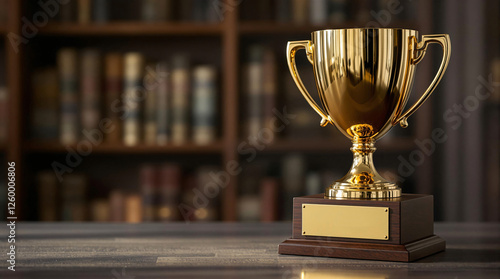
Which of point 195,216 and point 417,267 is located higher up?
point 417,267

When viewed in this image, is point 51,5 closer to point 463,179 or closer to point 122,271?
point 463,179

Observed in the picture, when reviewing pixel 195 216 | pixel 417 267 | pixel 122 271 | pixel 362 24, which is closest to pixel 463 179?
pixel 362 24

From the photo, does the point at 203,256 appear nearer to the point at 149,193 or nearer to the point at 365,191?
the point at 365,191

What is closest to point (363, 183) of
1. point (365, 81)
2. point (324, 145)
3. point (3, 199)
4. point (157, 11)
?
point (365, 81)

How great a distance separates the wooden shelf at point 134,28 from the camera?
7.50ft

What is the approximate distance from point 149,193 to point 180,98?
0.36 meters

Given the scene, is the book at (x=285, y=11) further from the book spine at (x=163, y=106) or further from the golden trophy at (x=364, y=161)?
the golden trophy at (x=364, y=161)

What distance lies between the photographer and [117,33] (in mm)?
2328

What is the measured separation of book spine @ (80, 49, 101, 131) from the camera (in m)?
2.30

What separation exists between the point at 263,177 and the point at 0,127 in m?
0.95

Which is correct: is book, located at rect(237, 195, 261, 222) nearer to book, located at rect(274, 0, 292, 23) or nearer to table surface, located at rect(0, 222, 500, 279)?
book, located at rect(274, 0, 292, 23)

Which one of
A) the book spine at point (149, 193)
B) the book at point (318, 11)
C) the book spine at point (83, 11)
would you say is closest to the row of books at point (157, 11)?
the book spine at point (83, 11)

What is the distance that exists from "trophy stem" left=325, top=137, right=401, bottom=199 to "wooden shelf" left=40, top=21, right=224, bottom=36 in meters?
1.52

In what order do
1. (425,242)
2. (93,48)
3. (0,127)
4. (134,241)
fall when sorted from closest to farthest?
1. (425,242)
2. (134,241)
3. (0,127)
4. (93,48)
